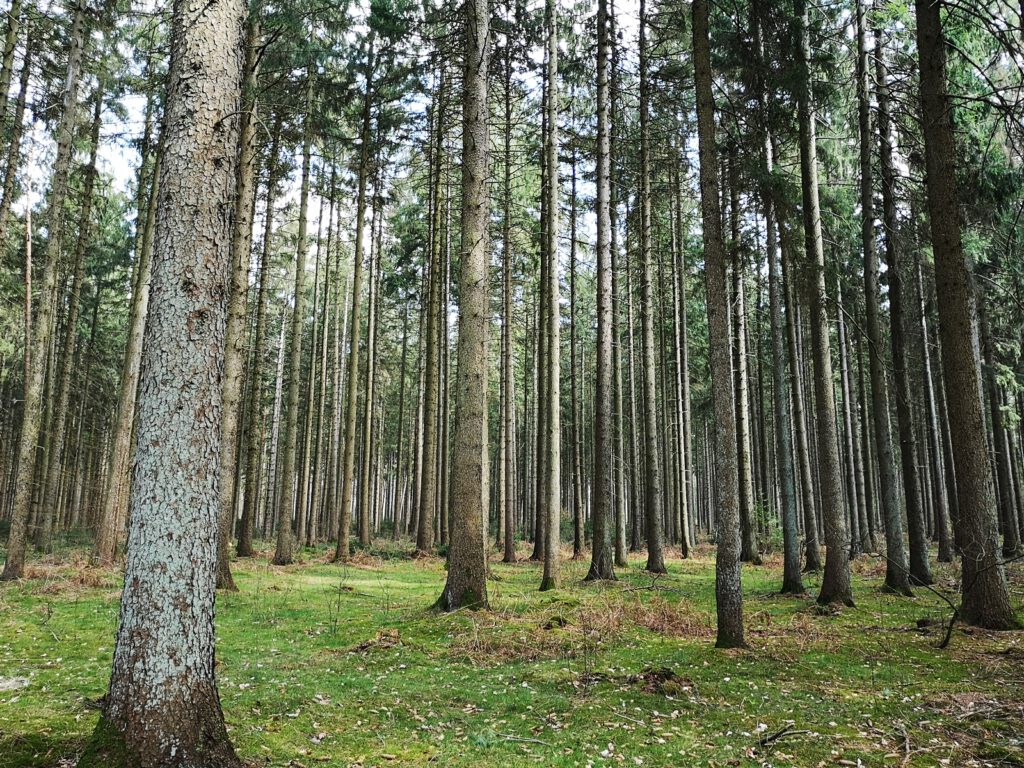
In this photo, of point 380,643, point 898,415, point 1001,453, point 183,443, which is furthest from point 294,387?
point 1001,453

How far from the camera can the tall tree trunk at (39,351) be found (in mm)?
11742

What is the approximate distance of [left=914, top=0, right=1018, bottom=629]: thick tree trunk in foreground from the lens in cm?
803

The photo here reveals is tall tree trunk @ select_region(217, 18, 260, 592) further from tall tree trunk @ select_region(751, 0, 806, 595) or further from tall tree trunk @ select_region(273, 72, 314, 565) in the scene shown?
tall tree trunk @ select_region(751, 0, 806, 595)

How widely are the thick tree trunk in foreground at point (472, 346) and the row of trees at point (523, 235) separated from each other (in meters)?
0.05

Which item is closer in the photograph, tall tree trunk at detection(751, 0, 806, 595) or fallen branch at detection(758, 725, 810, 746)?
fallen branch at detection(758, 725, 810, 746)

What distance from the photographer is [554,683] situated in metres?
6.14

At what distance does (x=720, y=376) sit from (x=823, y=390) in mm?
4234

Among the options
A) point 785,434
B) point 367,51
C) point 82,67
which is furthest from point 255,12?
point 785,434

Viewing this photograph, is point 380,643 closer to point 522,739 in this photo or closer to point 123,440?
point 522,739

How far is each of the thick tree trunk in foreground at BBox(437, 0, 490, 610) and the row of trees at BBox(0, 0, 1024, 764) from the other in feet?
0.17

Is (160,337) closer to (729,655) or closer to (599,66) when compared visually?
(729,655)

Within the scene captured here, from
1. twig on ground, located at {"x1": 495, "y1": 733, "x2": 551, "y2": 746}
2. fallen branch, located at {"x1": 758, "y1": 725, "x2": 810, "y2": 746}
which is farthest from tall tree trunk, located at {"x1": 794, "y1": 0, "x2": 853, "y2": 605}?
twig on ground, located at {"x1": 495, "y1": 733, "x2": 551, "y2": 746}

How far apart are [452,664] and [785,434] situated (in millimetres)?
9013

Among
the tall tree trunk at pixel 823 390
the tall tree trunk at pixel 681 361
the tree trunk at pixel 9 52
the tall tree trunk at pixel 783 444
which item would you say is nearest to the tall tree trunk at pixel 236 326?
the tree trunk at pixel 9 52
